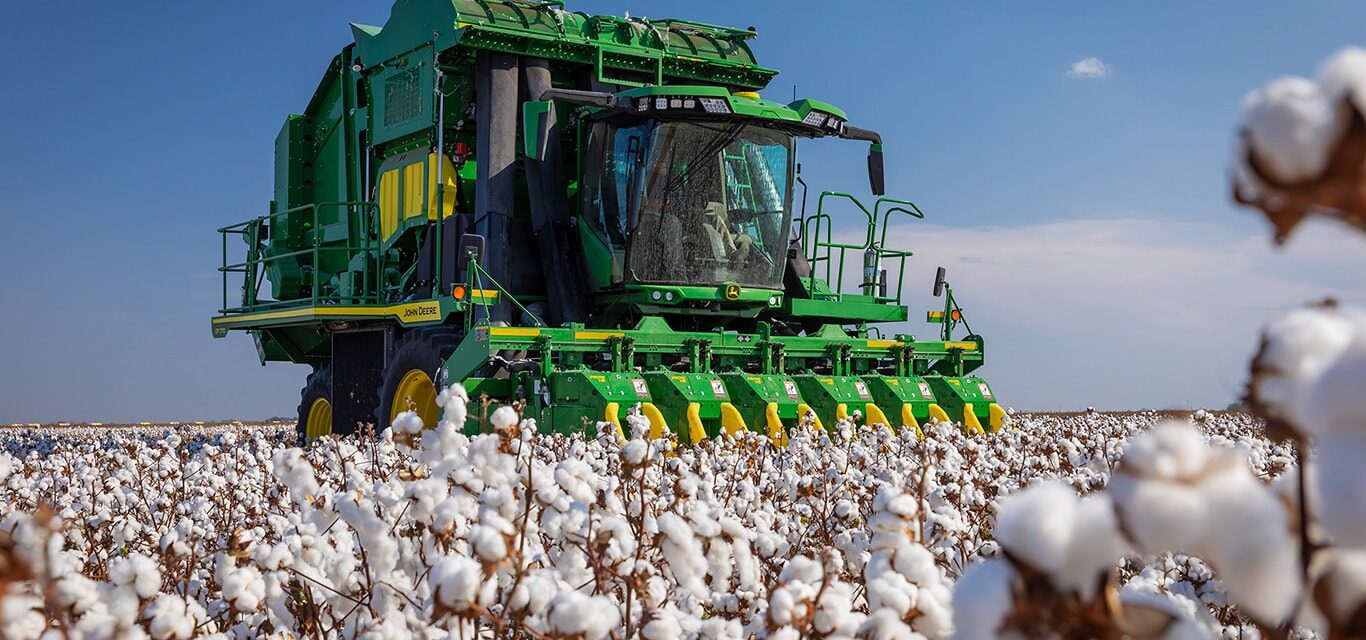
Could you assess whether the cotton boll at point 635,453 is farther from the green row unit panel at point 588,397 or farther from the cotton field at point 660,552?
the green row unit panel at point 588,397

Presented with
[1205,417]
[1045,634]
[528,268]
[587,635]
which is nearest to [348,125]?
[528,268]

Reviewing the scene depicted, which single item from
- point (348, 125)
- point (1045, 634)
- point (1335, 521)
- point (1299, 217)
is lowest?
point (1045, 634)

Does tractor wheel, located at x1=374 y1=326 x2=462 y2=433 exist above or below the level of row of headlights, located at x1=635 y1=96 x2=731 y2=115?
below

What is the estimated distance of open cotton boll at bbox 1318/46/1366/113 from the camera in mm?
1011

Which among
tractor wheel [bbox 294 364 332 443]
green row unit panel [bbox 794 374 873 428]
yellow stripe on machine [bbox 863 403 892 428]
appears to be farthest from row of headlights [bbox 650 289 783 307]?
tractor wheel [bbox 294 364 332 443]

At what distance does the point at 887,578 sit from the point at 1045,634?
3.83 feet

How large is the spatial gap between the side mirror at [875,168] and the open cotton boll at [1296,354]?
12705 mm

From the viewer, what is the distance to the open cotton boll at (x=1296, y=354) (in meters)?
1.14

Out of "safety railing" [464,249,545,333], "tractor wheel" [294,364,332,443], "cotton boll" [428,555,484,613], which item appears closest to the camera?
"cotton boll" [428,555,484,613]

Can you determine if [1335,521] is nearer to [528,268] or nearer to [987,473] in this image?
[987,473]

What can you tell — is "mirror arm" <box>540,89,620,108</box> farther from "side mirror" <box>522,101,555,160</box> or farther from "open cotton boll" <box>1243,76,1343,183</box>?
"open cotton boll" <box>1243,76,1343,183</box>

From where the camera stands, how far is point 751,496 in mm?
5012

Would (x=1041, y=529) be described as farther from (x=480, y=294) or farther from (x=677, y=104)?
(x=480, y=294)

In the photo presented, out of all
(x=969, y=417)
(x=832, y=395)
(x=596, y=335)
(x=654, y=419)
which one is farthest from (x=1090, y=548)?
(x=969, y=417)
